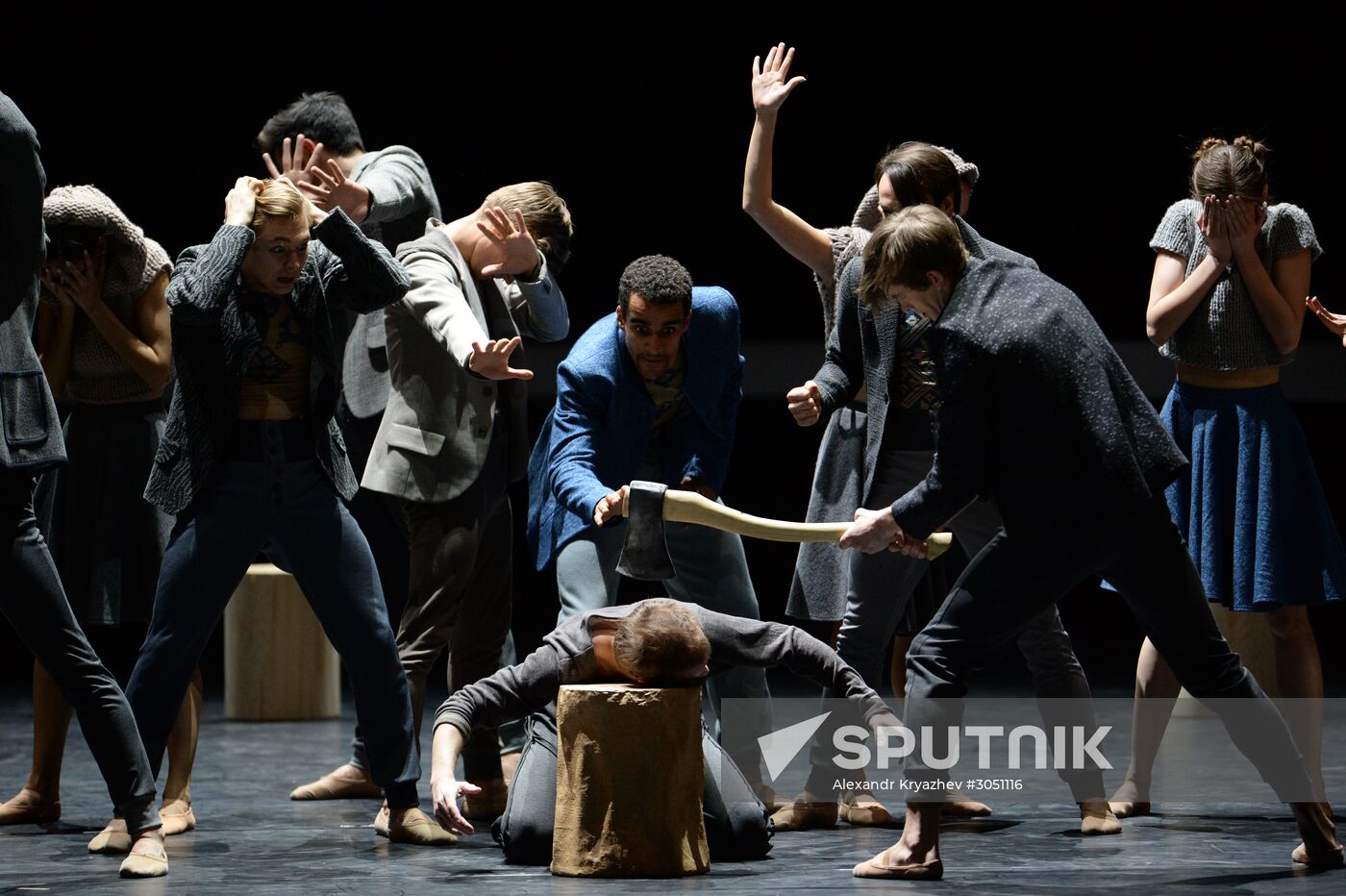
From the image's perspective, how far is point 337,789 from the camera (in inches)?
175

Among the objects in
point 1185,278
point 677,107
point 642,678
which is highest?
point 677,107

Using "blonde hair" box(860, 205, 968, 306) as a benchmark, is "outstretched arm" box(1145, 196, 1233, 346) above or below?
above

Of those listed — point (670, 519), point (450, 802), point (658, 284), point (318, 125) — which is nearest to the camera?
point (450, 802)

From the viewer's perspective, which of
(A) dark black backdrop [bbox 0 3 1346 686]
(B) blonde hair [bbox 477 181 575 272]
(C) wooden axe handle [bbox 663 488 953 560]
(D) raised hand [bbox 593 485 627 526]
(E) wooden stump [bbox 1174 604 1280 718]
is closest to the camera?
(C) wooden axe handle [bbox 663 488 953 560]

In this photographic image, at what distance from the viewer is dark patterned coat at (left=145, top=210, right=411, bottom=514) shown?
11.7 feet

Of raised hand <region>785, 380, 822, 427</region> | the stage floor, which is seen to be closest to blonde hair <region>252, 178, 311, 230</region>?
raised hand <region>785, 380, 822, 427</region>

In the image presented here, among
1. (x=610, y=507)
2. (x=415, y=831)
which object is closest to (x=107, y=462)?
(x=415, y=831)

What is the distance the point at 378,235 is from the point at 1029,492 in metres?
2.22

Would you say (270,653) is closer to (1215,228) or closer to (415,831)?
(415,831)

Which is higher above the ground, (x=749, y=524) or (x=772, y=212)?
(x=772, y=212)

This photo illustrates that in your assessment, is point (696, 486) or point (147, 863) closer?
point (147, 863)

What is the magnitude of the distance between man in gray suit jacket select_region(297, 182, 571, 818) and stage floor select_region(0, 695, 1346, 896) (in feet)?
1.27

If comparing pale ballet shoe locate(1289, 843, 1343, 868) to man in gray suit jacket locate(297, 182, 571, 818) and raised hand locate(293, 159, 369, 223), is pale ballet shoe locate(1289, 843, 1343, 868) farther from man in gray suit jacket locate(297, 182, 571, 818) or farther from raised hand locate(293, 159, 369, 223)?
raised hand locate(293, 159, 369, 223)

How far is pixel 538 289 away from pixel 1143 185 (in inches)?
160
